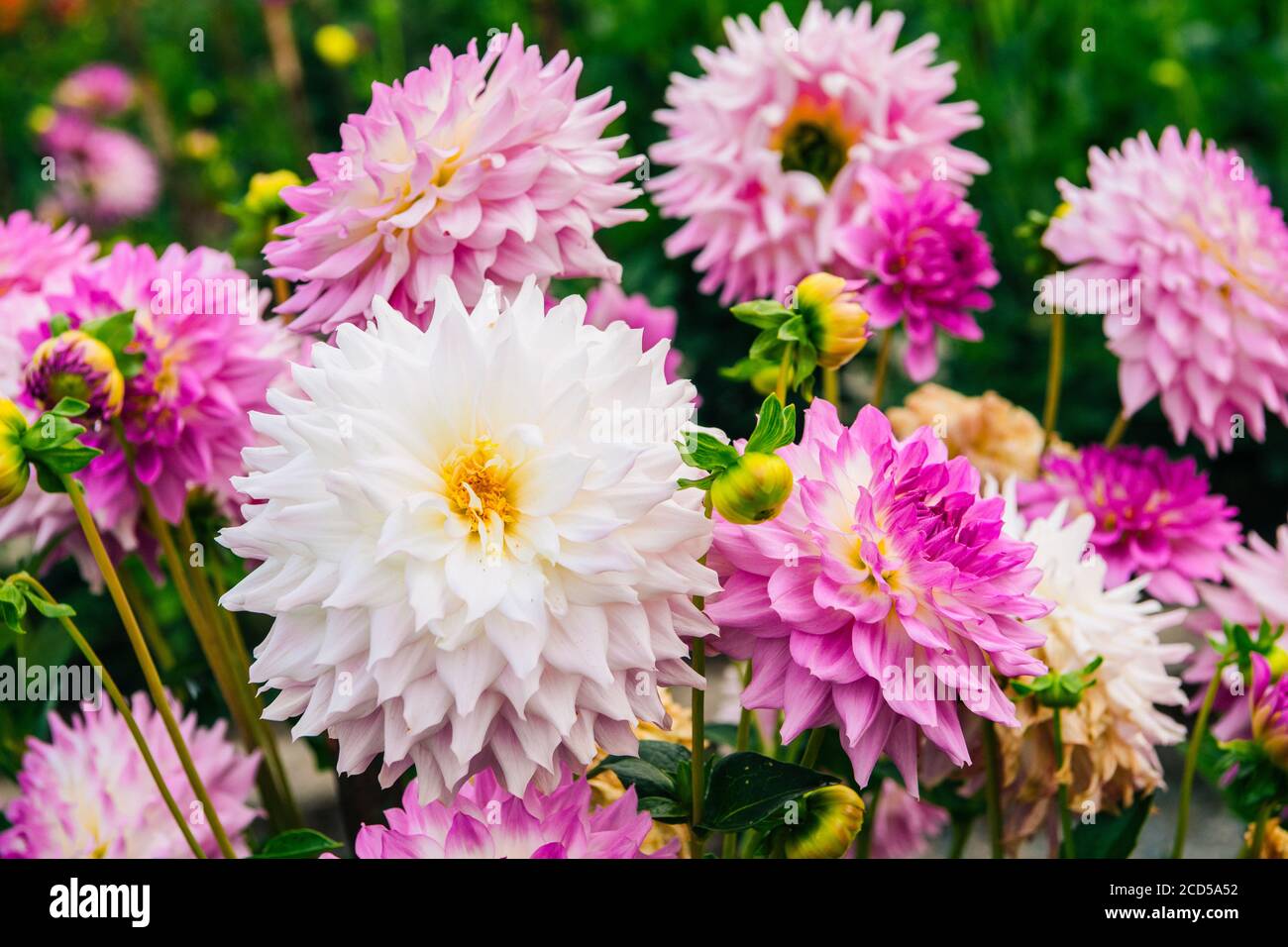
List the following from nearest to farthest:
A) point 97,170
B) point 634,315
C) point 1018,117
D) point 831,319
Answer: point 831,319
point 634,315
point 1018,117
point 97,170

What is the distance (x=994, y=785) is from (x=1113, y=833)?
5.1 inches

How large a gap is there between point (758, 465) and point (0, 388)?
17.3 inches

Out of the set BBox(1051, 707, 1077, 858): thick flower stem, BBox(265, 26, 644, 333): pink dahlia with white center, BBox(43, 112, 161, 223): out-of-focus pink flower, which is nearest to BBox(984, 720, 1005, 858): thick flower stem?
BBox(1051, 707, 1077, 858): thick flower stem

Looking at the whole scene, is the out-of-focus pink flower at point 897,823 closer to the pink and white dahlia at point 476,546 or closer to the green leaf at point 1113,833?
the green leaf at point 1113,833

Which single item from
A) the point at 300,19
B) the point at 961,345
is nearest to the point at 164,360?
the point at 961,345

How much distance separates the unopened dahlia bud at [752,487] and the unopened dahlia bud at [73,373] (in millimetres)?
317

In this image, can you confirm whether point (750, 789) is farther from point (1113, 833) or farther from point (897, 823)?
point (897, 823)

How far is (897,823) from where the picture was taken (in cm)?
89

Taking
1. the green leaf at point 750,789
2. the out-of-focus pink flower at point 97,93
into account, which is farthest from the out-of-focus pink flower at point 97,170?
the green leaf at point 750,789

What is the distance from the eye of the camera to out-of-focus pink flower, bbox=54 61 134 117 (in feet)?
7.62

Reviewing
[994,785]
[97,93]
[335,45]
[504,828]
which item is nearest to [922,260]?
[994,785]

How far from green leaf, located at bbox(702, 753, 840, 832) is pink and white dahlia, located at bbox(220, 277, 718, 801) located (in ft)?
0.23

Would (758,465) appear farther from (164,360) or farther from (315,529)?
(164,360)

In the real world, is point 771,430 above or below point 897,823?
above
